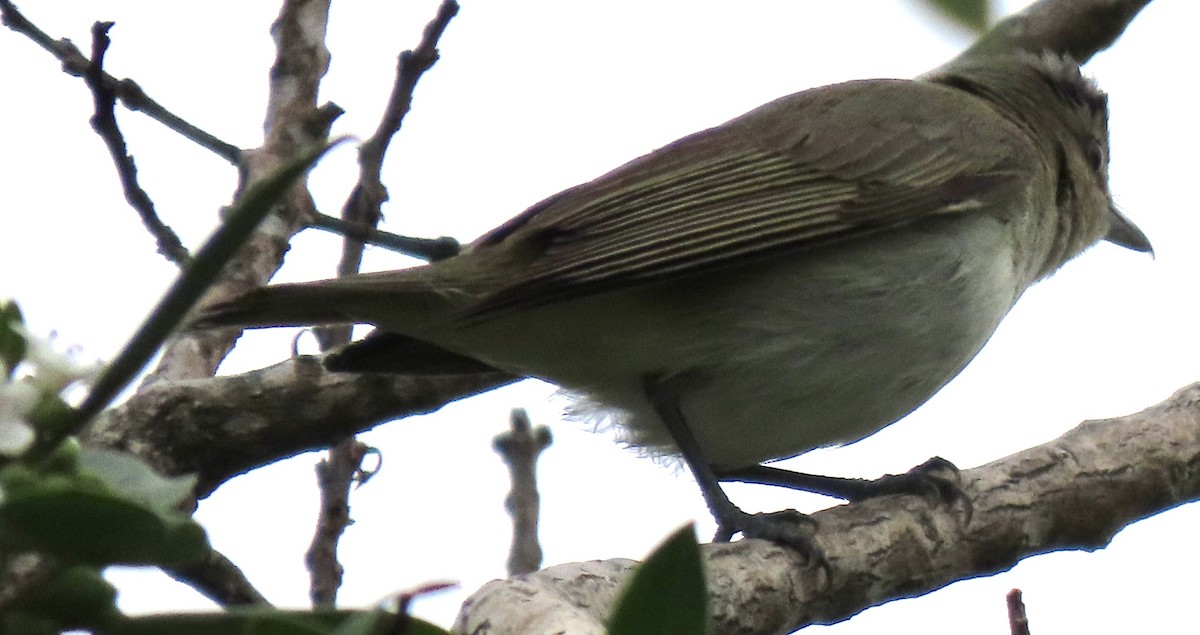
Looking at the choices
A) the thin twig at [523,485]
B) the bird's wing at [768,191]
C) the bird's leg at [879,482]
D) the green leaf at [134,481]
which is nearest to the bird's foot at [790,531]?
the bird's leg at [879,482]

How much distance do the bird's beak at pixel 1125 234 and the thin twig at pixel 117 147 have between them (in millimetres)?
4054

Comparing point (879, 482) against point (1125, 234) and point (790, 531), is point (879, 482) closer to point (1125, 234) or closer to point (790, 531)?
point (790, 531)

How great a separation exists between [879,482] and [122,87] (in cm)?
250

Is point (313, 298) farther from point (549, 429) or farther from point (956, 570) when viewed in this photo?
point (956, 570)

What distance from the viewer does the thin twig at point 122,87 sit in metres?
3.49

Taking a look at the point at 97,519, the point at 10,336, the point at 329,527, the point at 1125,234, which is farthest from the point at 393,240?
the point at 1125,234

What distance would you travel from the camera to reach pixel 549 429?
433cm

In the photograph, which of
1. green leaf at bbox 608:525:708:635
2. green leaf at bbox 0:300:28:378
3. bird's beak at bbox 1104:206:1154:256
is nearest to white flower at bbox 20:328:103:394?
green leaf at bbox 0:300:28:378

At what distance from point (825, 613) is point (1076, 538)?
899 millimetres

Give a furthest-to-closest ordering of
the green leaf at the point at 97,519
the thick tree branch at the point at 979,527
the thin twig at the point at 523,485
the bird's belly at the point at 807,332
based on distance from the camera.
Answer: the bird's belly at the point at 807,332
the thin twig at the point at 523,485
the thick tree branch at the point at 979,527
the green leaf at the point at 97,519

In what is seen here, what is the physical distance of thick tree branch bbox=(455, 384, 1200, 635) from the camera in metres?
3.29

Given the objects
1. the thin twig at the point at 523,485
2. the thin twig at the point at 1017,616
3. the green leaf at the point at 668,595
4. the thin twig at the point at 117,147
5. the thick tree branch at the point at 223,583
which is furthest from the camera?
the thin twig at the point at 523,485

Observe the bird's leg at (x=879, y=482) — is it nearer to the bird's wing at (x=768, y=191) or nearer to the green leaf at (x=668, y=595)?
the bird's wing at (x=768, y=191)

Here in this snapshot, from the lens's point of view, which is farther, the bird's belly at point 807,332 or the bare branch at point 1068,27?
the bare branch at point 1068,27
